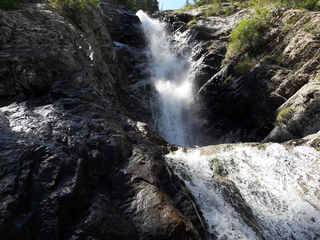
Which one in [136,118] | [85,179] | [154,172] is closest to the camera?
[85,179]

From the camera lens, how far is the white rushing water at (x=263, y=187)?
15.7 ft

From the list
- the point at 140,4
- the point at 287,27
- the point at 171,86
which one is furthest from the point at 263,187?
the point at 140,4

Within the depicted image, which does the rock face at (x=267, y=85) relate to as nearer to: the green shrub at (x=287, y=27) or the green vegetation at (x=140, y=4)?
the green shrub at (x=287, y=27)

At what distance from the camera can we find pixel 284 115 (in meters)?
8.70

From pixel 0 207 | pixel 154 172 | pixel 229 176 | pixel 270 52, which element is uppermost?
pixel 270 52

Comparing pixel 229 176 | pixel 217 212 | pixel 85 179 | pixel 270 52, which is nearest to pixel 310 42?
pixel 270 52

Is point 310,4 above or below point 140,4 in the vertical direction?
above

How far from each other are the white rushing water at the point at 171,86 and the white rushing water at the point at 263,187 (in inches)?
213

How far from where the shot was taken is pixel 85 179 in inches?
142

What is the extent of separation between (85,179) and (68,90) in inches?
132

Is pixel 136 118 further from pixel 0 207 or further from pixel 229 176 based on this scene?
pixel 0 207

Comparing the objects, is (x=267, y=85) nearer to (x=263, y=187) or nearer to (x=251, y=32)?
(x=251, y=32)

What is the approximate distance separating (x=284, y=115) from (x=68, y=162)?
8591 mm

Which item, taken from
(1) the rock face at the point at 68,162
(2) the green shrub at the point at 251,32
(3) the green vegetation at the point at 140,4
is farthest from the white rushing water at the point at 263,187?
(3) the green vegetation at the point at 140,4
